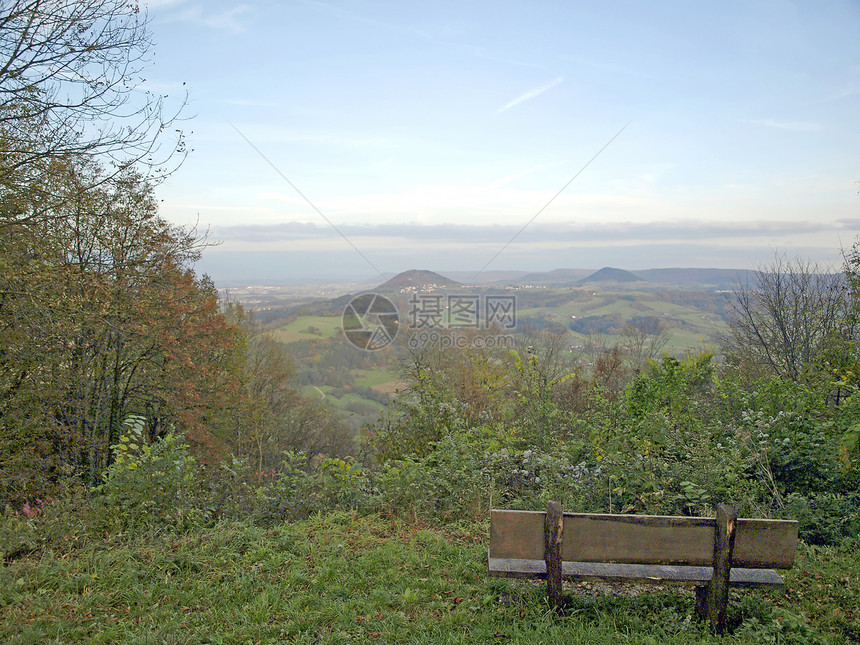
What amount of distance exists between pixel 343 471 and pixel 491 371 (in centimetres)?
658

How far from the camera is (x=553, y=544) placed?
3289 mm

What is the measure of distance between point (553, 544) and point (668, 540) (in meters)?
0.75

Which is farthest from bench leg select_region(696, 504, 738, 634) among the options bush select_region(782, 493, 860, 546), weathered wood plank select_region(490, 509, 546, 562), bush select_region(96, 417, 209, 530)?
bush select_region(96, 417, 209, 530)

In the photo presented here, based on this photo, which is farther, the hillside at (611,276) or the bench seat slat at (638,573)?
the hillside at (611,276)

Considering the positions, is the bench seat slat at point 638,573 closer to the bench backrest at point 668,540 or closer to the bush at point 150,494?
the bench backrest at point 668,540

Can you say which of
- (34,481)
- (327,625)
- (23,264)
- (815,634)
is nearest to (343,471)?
(327,625)

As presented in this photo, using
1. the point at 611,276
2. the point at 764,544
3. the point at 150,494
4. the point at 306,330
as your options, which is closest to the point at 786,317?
the point at 764,544

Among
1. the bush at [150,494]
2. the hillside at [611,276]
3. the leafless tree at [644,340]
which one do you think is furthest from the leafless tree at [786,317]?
the hillside at [611,276]

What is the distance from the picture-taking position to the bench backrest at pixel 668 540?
324cm

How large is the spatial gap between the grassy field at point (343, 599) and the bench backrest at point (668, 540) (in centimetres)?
46

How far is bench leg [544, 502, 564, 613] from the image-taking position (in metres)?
3.27

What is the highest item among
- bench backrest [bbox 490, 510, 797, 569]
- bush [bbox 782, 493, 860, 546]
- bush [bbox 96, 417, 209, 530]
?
bench backrest [bbox 490, 510, 797, 569]

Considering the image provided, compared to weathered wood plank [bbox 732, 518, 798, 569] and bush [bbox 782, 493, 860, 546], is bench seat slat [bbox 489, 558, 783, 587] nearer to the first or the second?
weathered wood plank [bbox 732, 518, 798, 569]

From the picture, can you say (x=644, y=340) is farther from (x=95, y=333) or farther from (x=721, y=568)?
(x=95, y=333)
